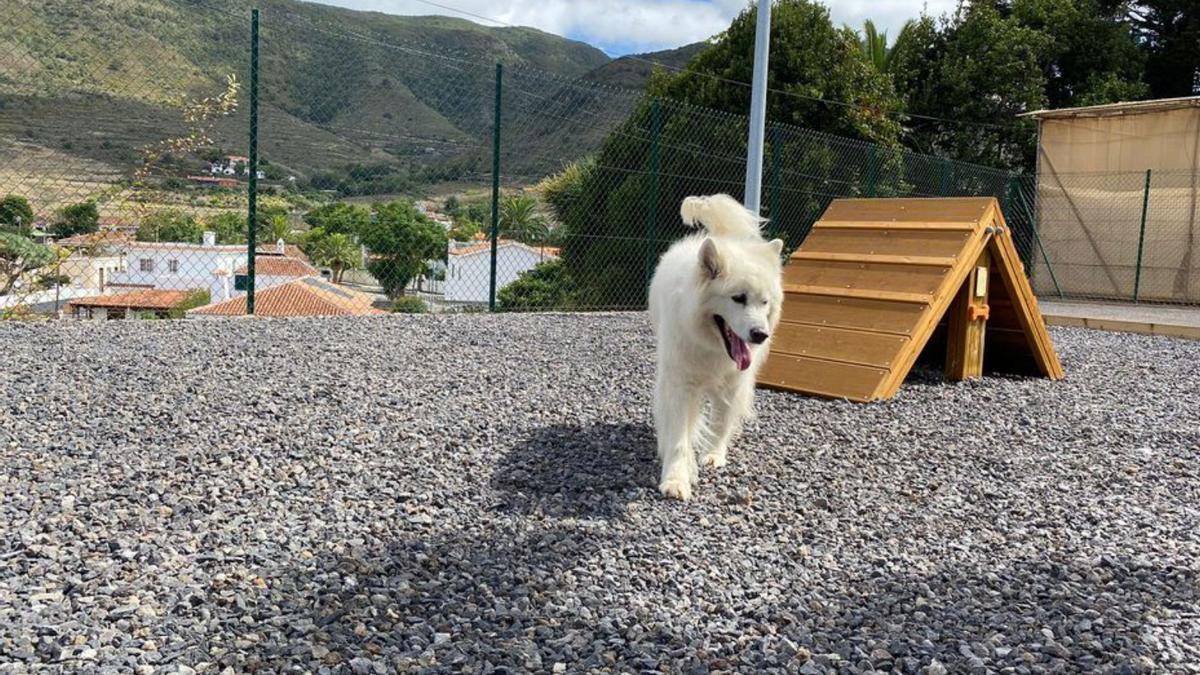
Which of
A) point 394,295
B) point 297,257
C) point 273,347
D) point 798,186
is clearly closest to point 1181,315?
point 798,186

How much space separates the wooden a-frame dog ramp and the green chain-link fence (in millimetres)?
3400

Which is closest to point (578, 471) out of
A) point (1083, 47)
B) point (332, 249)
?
Result: point (332, 249)

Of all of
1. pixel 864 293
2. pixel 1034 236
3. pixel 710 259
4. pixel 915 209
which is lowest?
pixel 864 293

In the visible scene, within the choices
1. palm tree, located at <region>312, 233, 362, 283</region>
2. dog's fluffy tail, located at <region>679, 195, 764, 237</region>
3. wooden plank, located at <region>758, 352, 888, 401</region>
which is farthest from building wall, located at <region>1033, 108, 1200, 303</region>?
dog's fluffy tail, located at <region>679, 195, 764, 237</region>

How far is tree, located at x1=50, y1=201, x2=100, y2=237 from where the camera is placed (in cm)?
666

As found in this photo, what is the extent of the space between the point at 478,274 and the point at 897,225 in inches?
174

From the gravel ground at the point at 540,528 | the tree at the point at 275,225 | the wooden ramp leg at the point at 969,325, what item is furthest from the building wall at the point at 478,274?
the wooden ramp leg at the point at 969,325

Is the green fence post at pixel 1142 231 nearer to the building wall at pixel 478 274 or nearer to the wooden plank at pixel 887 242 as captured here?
the wooden plank at pixel 887 242

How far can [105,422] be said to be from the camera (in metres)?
3.75

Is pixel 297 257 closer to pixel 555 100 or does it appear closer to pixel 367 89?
pixel 367 89

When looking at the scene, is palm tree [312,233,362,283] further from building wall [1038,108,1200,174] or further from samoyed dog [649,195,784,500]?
building wall [1038,108,1200,174]

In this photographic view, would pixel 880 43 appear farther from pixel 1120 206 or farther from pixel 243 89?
pixel 243 89

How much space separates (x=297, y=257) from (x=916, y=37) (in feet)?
53.4

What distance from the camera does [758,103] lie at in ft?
27.0
